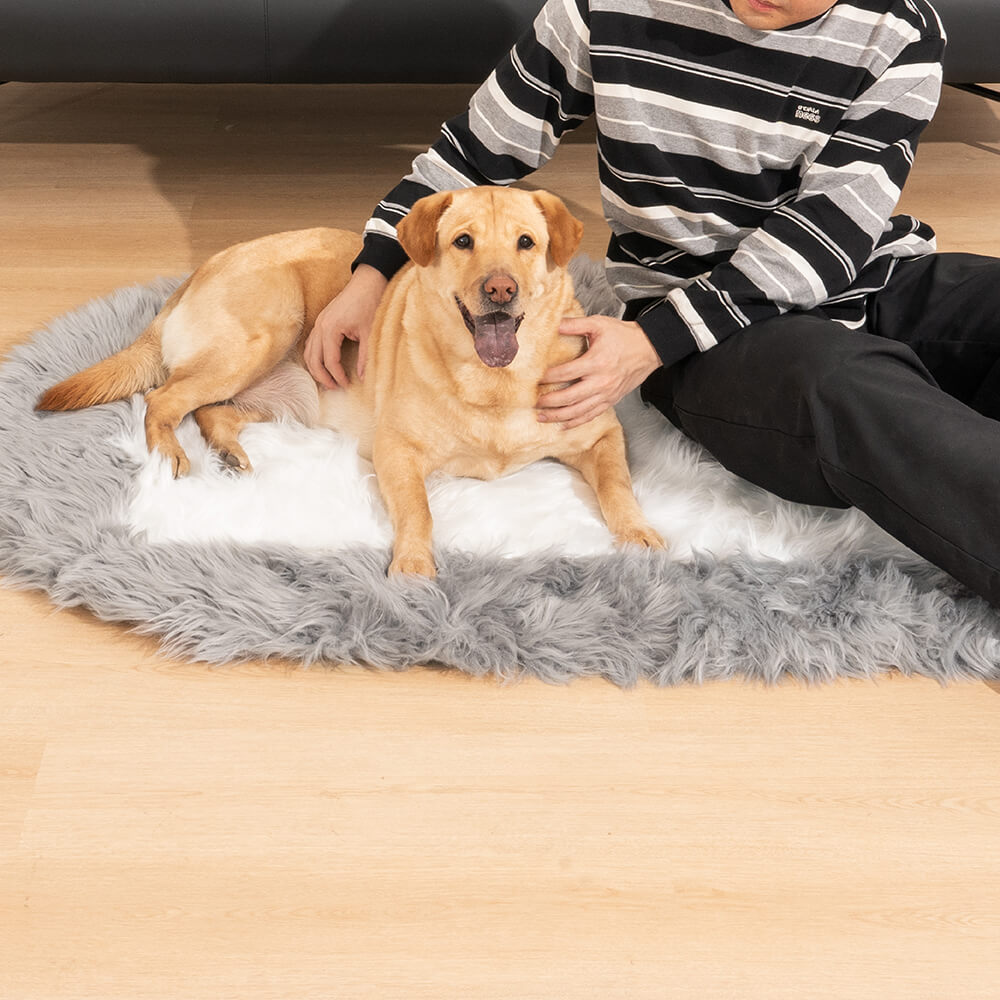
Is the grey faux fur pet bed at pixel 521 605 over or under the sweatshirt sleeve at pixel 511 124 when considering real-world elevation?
under

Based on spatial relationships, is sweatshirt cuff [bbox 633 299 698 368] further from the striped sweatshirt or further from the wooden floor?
the wooden floor

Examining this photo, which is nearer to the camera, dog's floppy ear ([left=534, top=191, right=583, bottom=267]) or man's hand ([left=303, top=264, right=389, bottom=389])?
dog's floppy ear ([left=534, top=191, right=583, bottom=267])

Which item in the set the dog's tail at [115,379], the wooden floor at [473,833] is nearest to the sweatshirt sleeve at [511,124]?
the dog's tail at [115,379]

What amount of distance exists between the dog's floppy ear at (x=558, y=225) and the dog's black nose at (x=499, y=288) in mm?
129

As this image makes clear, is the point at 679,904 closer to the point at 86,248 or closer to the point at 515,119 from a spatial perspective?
the point at 515,119

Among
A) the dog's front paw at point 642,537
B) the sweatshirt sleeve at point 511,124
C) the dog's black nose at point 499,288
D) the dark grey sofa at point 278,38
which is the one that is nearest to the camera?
the dog's black nose at point 499,288

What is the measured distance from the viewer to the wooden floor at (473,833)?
1.15 m

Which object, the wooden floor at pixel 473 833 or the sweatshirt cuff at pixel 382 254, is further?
the sweatshirt cuff at pixel 382 254

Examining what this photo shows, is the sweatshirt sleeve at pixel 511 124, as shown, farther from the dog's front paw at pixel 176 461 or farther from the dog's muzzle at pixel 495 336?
the dog's front paw at pixel 176 461

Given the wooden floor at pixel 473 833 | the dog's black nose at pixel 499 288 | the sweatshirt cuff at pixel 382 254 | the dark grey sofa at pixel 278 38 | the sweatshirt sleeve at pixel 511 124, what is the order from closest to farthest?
the wooden floor at pixel 473 833 < the dog's black nose at pixel 499 288 < the sweatshirt sleeve at pixel 511 124 < the sweatshirt cuff at pixel 382 254 < the dark grey sofa at pixel 278 38

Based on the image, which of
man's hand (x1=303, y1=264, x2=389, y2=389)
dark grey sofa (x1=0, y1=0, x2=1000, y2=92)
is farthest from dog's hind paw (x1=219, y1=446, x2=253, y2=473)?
dark grey sofa (x1=0, y1=0, x2=1000, y2=92)

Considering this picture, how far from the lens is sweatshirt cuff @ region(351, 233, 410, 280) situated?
1.96m

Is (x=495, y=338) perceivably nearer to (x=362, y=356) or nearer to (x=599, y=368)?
(x=599, y=368)

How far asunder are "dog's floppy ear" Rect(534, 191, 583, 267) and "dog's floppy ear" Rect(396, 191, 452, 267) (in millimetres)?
154
